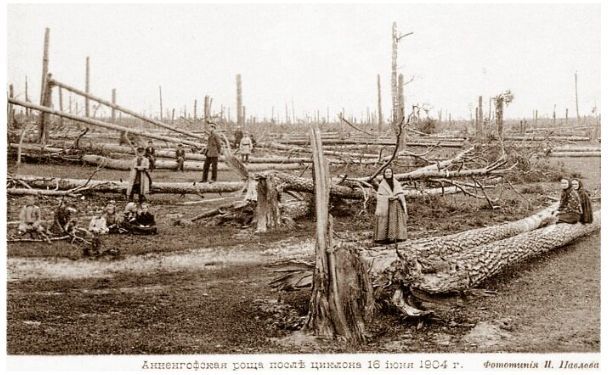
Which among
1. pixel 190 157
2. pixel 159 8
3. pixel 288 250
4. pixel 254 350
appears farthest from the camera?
pixel 190 157

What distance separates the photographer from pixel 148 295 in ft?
18.6

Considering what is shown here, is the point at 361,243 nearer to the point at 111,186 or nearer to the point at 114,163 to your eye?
the point at 111,186

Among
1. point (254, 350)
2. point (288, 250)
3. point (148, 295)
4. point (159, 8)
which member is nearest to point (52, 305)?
point (148, 295)

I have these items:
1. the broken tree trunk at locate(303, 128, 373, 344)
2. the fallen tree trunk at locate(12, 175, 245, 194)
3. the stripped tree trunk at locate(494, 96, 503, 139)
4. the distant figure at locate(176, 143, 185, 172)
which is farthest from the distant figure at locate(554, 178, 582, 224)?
the distant figure at locate(176, 143, 185, 172)

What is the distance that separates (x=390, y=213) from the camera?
754cm

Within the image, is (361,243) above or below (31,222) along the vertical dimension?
below

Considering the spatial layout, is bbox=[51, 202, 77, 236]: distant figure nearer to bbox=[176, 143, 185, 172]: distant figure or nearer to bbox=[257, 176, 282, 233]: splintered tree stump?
bbox=[257, 176, 282, 233]: splintered tree stump

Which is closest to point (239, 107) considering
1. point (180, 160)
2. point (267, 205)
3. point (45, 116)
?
point (180, 160)

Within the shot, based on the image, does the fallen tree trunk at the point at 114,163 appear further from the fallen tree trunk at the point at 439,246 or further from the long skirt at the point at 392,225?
the fallen tree trunk at the point at 439,246

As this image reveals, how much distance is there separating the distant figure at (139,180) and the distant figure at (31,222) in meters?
2.24

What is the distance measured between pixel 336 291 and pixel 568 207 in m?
5.14

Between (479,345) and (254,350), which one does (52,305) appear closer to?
(254,350)

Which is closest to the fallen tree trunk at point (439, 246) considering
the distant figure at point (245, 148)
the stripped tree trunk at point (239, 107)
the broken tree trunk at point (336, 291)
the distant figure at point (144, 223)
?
the broken tree trunk at point (336, 291)
